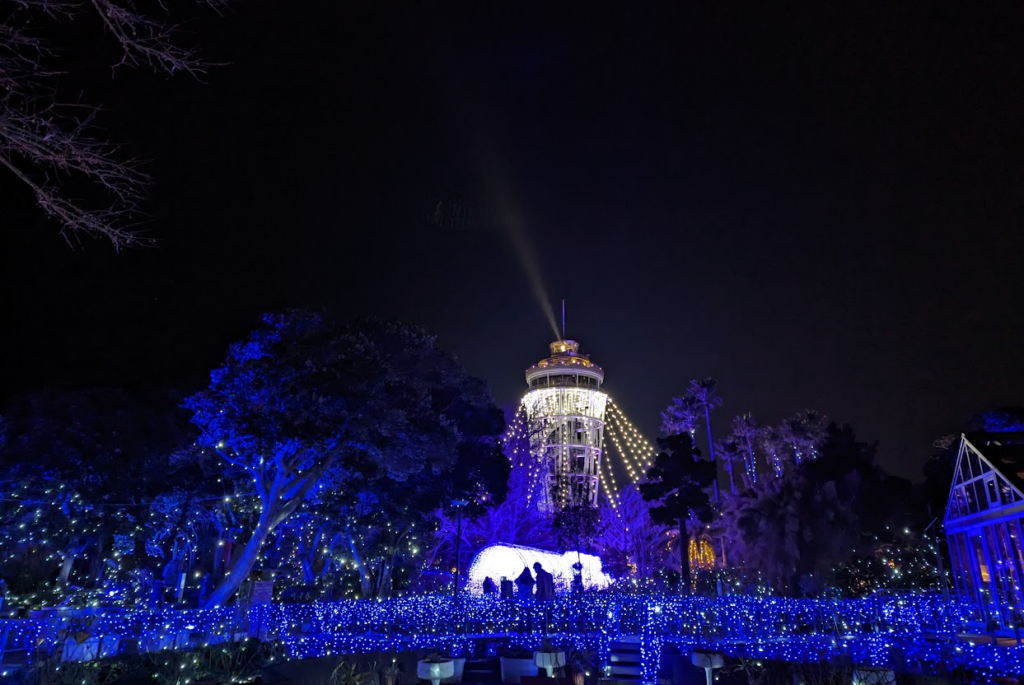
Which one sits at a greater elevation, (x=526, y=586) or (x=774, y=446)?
(x=774, y=446)

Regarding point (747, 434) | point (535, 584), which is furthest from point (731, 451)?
point (535, 584)

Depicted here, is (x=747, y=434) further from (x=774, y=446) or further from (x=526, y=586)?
(x=526, y=586)

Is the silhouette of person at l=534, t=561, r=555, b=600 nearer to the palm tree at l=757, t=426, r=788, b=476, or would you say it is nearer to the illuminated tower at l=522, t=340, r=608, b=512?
the palm tree at l=757, t=426, r=788, b=476

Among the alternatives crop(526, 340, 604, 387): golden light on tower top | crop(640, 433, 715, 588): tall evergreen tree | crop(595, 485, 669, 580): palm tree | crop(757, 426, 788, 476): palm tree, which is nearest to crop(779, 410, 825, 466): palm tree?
crop(757, 426, 788, 476): palm tree

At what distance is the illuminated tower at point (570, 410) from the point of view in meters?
49.5

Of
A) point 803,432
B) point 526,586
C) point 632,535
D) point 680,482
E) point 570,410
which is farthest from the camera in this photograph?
point 570,410

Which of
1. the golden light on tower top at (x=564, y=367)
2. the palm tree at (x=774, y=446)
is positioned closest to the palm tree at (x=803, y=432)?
the palm tree at (x=774, y=446)

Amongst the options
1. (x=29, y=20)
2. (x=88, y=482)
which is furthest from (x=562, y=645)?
(x=88, y=482)

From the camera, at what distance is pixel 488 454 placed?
74.6 ft

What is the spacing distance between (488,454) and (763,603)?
1163 cm

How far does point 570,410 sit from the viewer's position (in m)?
50.8

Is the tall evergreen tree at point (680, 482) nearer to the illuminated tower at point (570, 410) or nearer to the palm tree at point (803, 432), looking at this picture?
the palm tree at point (803, 432)

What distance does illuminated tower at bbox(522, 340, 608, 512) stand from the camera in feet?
163

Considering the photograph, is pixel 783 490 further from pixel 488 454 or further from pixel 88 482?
pixel 88 482
